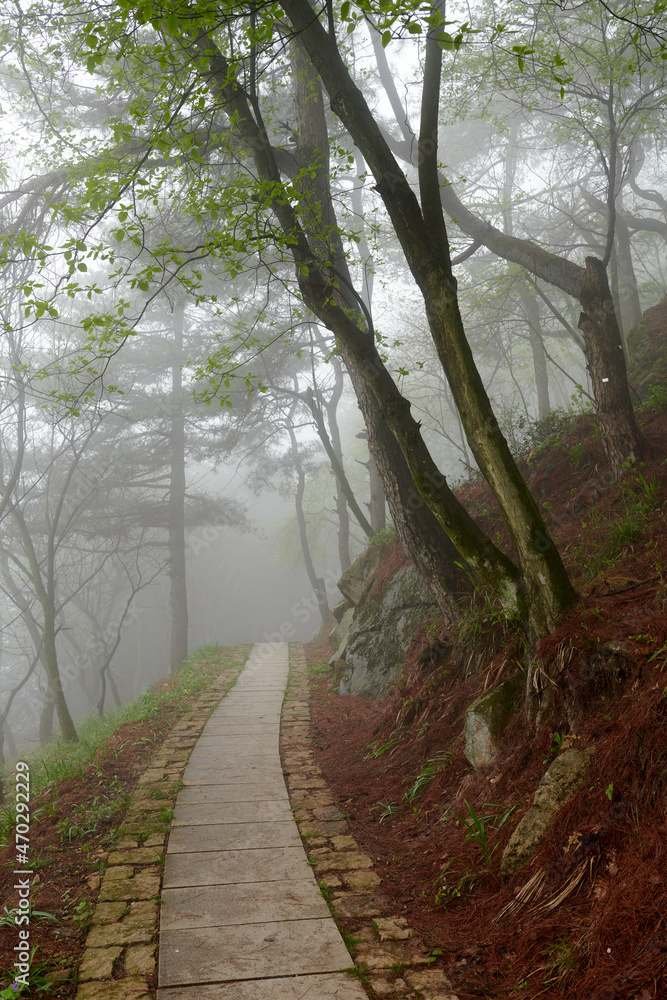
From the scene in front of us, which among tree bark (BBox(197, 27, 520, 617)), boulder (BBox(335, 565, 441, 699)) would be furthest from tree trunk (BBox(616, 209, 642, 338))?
tree bark (BBox(197, 27, 520, 617))

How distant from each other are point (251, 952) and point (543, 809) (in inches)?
58.8

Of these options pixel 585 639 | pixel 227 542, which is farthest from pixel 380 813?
pixel 227 542

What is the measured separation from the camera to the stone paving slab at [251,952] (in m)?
2.46

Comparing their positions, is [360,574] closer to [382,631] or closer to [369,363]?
[382,631]

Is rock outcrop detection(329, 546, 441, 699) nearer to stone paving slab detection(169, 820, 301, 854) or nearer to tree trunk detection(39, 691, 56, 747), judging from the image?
stone paving slab detection(169, 820, 301, 854)

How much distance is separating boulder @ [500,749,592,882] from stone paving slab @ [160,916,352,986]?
2.96ft

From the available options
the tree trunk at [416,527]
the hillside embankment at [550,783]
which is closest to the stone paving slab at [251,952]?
the hillside embankment at [550,783]

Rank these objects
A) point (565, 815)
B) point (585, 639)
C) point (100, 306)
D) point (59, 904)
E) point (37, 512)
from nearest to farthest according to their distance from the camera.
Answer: point (565, 815), point (59, 904), point (585, 639), point (100, 306), point (37, 512)

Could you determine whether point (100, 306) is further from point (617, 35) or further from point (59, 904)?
point (59, 904)

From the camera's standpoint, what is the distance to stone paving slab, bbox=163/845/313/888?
3.27 meters

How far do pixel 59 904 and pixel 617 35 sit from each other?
1094 cm

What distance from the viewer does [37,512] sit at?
54.4ft

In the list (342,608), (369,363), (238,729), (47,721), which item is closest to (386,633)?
(238,729)

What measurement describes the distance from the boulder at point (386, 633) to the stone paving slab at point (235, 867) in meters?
3.07
